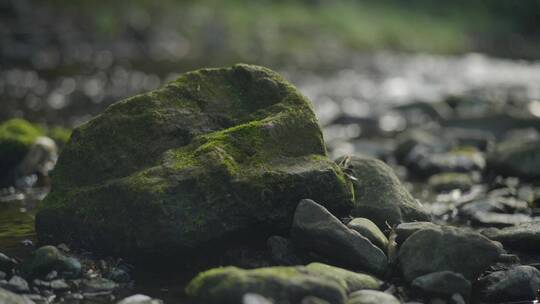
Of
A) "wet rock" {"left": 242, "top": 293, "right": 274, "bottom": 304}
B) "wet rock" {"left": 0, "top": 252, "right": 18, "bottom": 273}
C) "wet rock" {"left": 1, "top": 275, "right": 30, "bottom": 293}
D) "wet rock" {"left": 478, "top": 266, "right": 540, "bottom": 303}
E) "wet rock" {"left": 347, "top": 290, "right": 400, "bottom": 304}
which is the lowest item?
"wet rock" {"left": 0, "top": 252, "right": 18, "bottom": 273}

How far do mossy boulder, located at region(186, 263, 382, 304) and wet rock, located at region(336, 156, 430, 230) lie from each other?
96.7 inches

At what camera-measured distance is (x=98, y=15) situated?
38.0m

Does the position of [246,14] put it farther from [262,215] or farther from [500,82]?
[262,215]

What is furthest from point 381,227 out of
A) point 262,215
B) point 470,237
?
point 262,215

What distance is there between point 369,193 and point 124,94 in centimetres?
1727

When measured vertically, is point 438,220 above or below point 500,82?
above

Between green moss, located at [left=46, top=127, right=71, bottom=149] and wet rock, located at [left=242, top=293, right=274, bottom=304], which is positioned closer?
wet rock, located at [left=242, top=293, right=274, bottom=304]

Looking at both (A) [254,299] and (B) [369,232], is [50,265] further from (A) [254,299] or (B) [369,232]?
(B) [369,232]

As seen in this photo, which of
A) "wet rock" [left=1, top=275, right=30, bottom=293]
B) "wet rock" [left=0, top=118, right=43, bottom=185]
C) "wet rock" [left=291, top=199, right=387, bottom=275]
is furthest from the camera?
"wet rock" [left=0, top=118, right=43, bottom=185]

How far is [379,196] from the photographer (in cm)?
992

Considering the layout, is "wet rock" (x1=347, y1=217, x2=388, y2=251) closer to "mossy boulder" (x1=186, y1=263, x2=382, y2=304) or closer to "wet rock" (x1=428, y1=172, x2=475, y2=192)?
"mossy boulder" (x1=186, y1=263, x2=382, y2=304)

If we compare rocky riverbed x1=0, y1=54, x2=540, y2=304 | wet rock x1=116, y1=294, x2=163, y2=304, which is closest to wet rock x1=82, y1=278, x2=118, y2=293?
rocky riverbed x1=0, y1=54, x2=540, y2=304

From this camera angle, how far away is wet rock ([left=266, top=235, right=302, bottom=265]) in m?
8.46

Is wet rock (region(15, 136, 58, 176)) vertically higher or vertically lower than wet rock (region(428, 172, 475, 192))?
lower
